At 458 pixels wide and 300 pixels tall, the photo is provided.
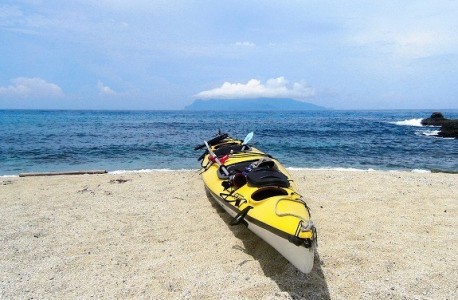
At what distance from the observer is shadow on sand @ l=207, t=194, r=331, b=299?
4.28 m

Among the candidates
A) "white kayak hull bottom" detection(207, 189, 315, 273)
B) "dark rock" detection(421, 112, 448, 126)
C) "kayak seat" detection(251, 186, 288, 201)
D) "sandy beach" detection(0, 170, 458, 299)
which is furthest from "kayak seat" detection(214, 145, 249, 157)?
"dark rock" detection(421, 112, 448, 126)

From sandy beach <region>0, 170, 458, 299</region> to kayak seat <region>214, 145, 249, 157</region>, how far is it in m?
1.21

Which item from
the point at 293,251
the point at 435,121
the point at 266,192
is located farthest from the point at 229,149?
the point at 435,121

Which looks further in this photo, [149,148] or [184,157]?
[149,148]

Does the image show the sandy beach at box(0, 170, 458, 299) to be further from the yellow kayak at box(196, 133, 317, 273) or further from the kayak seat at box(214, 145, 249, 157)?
the kayak seat at box(214, 145, 249, 157)

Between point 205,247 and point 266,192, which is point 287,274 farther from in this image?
point 205,247

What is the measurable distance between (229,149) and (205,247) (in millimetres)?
3965

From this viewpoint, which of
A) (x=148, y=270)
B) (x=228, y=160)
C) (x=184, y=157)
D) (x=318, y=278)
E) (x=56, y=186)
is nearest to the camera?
(x=318, y=278)

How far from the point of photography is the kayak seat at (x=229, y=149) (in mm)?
9023

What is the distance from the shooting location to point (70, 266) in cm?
501

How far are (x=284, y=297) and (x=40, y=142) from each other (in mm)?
23535

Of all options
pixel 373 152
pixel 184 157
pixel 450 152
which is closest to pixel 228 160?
pixel 184 157

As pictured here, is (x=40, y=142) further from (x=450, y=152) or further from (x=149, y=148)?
(x=450, y=152)

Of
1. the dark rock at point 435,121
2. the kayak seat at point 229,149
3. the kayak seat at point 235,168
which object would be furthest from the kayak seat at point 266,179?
the dark rock at point 435,121
